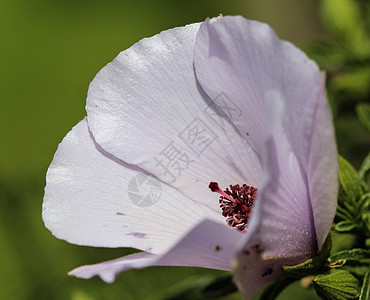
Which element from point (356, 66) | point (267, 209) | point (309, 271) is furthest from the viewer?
point (356, 66)

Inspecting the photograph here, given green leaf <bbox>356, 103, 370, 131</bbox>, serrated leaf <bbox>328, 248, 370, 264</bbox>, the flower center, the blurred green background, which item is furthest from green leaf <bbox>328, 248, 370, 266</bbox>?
the blurred green background

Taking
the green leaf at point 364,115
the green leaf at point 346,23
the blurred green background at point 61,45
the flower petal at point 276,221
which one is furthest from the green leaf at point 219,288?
the blurred green background at point 61,45

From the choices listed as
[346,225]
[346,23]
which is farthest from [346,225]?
[346,23]

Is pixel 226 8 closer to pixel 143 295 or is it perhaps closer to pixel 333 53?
pixel 333 53

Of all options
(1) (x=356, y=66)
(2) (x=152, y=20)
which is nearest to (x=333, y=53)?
(1) (x=356, y=66)

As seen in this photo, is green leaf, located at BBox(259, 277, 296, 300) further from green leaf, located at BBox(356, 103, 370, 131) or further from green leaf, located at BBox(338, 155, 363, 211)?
green leaf, located at BBox(356, 103, 370, 131)

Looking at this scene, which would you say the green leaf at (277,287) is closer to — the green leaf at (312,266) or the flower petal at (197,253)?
the green leaf at (312,266)
